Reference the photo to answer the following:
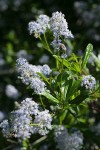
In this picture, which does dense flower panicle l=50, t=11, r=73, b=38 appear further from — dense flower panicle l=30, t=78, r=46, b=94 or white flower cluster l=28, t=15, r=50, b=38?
dense flower panicle l=30, t=78, r=46, b=94

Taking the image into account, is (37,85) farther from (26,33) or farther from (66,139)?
(26,33)

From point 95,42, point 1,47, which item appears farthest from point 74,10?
point 1,47

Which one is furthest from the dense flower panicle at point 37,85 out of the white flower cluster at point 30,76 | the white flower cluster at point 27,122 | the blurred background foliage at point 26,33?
the blurred background foliage at point 26,33

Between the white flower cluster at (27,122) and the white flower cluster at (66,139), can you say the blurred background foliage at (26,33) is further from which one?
the white flower cluster at (27,122)

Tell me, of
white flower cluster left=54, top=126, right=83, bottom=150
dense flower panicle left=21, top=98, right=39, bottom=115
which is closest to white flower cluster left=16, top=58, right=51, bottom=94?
dense flower panicle left=21, top=98, right=39, bottom=115

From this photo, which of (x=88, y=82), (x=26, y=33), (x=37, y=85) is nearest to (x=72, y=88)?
(x=88, y=82)

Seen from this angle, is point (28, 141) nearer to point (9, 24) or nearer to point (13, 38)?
point (13, 38)

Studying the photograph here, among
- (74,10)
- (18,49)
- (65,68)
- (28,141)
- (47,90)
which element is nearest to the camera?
(47,90)
